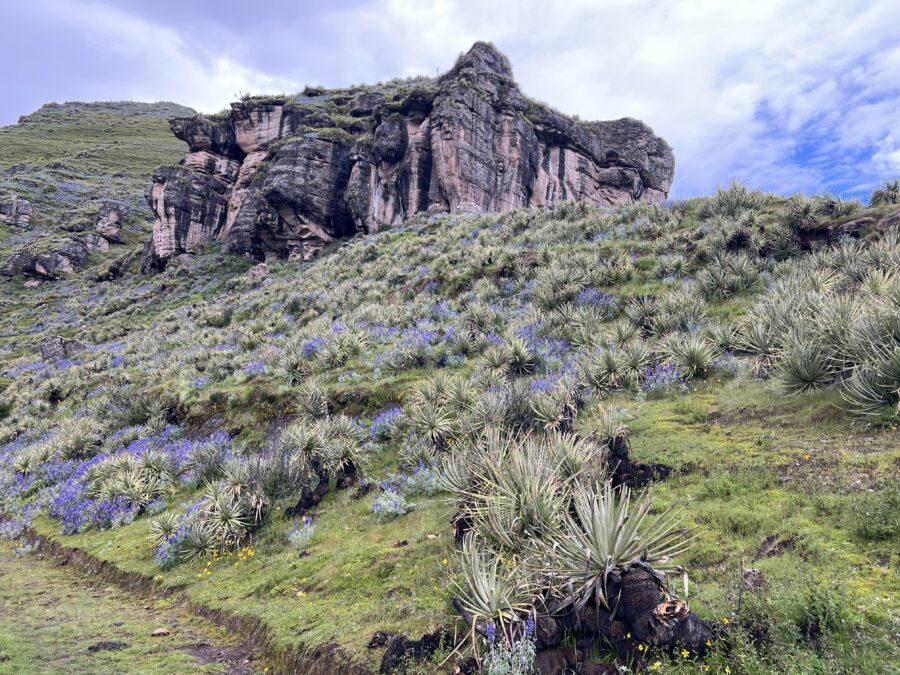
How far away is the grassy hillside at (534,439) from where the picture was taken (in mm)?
3787

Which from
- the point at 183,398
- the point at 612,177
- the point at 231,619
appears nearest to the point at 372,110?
the point at 612,177

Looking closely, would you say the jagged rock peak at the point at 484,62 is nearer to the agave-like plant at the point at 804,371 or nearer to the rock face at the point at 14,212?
the agave-like plant at the point at 804,371

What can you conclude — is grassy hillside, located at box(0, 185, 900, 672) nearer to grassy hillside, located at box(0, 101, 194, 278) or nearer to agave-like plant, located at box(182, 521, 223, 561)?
agave-like plant, located at box(182, 521, 223, 561)

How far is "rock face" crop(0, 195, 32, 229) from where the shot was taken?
6656 cm

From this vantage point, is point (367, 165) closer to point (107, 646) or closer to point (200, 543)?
point (200, 543)

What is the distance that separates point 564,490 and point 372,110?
184 feet

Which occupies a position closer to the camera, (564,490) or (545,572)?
(545,572)

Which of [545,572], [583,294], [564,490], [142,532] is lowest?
[142,532]

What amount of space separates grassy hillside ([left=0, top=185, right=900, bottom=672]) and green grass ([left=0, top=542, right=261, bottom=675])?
468 millimetres

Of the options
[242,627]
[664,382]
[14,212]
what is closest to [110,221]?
[14,212]

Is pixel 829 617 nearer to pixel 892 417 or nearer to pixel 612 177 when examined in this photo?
pixel 892 417

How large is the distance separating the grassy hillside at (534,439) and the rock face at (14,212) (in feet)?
216

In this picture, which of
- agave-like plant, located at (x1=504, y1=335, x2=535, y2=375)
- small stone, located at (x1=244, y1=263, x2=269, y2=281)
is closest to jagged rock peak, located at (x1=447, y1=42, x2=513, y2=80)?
small stone, located at (x1=244, y1=263, x2=269, y2=281)

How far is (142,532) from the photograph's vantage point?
9219 millimetres
